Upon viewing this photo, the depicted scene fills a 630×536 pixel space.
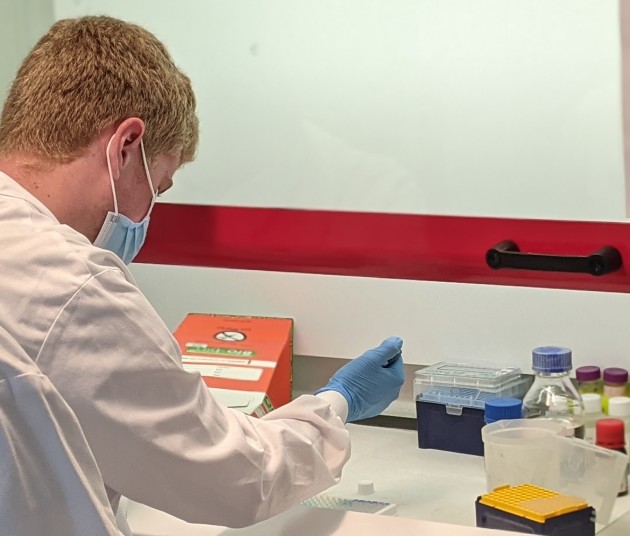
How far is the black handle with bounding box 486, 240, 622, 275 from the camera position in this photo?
1550mm

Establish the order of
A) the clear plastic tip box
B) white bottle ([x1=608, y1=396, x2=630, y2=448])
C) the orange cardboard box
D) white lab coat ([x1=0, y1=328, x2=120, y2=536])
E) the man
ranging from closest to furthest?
white lab coat ([x1=0, y1=328, x2=120, y2=536])
the man
white bottle ([x1=608, y1=396, x2=630, y2=448])
the clear plastic tip box
the orange cardboard box

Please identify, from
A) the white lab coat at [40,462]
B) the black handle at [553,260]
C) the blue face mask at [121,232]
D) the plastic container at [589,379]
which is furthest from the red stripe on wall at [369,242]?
the white lab coat at [40,462]

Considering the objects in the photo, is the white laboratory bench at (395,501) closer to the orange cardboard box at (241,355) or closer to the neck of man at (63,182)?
the orange cardboard box at (241,355)

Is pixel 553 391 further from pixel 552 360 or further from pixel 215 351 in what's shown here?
pixel 215 351

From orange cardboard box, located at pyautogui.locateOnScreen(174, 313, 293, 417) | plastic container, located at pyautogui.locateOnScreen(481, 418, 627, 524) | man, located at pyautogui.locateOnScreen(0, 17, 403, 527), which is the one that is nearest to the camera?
man, located at pyautogui.locateOnScreen(0, 17, 403, 527)

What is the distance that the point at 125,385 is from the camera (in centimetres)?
99

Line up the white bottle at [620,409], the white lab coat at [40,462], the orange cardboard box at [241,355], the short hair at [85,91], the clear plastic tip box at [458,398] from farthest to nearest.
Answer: the orange cardboard box at [241,355] < the clear plastic tip box at [458,398] < the white bottle at [620,409] < the short hair at [85,91] < the white lab coat at [40,462]

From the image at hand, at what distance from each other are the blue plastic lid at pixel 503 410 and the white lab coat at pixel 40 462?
27.7 inches

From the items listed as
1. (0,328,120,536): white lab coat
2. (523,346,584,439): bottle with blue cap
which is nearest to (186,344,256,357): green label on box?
(523,346,584,439): bottle with blue cap

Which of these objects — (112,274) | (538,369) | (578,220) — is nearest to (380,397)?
(538,369)

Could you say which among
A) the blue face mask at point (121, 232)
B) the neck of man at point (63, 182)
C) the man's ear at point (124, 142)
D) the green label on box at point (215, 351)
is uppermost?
the man's ear at point (124, 142)

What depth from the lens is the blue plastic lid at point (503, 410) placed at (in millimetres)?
1477

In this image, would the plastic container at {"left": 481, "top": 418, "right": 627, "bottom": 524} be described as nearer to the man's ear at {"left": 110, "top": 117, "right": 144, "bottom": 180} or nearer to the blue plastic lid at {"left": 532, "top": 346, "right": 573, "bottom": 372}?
the blue plastic lid at {"left": 532, "top": 346, "right": 573, "bottom": 372}

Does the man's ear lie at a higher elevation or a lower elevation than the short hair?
lower
